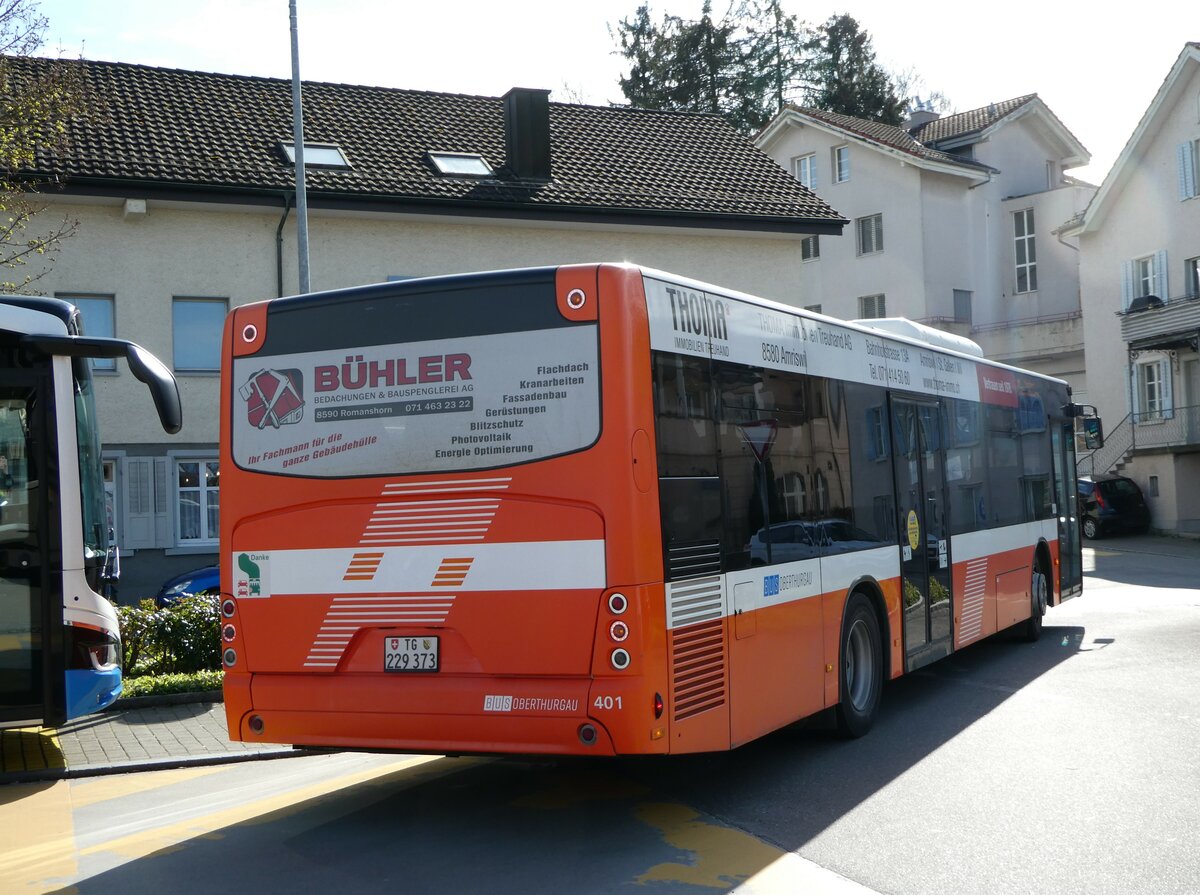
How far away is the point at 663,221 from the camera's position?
95.3 feet

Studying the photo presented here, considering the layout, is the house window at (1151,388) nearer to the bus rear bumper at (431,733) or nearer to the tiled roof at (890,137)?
the tiled roof at (890,137)

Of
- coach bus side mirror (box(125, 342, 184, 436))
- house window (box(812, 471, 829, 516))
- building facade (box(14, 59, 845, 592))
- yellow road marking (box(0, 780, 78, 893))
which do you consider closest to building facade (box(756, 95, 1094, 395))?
building facade (box(14, 59, 845, 592))

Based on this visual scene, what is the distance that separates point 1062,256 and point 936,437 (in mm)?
41164

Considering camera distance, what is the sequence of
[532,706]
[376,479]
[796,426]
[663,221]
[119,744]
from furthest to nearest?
[663,221] → [119,744] → [796,426] → [376,479] → [532,706]

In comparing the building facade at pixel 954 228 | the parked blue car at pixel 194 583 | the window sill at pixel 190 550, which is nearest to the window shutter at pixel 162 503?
the window sill at pixel 190 550

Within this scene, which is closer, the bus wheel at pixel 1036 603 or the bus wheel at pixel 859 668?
the bus wheel at pixel 859 668

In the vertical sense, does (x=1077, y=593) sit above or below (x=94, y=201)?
below

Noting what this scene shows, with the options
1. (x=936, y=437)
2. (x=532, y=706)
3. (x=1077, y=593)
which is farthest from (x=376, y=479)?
(x=1077, y=593)

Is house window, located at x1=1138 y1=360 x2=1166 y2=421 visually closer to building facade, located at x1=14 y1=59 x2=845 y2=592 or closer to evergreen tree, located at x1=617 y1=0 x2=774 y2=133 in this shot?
building facade, located at x1=14 y1=59 x2=845 y2=592

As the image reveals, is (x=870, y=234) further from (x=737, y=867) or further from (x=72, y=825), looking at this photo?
(x=737, y=867)

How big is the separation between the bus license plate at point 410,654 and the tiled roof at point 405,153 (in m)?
18.0

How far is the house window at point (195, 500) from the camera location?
80.5ft

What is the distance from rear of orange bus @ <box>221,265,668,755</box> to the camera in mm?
6820

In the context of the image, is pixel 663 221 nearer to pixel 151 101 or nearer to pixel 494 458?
pixel 151 101
